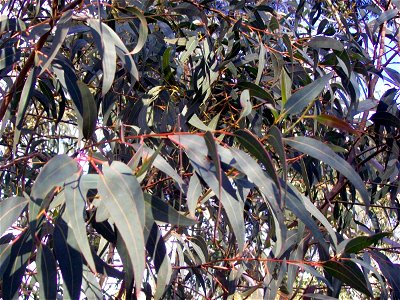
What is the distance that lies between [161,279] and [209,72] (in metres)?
0.72

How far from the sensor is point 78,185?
2.86ft

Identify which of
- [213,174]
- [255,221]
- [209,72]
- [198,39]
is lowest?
[213,174]

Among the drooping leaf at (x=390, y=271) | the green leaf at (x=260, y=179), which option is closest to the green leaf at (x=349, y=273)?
the drooping leaf at (x=390, y=271)

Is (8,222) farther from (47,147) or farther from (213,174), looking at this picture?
(47,147)

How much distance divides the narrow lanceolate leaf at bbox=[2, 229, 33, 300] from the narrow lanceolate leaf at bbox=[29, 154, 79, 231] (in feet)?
0.56

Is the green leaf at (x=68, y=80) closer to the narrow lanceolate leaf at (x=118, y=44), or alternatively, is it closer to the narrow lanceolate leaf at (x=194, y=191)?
the narrow lanceolate leaf at (x=118, y=44)

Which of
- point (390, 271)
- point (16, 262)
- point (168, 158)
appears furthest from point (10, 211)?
point (390, 271)

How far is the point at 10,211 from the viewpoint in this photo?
0.98 meters

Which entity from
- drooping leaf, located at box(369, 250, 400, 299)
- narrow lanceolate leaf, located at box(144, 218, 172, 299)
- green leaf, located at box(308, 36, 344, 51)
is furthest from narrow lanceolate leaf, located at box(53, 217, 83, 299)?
green leaf, located at box(308, 36, 344, 51)

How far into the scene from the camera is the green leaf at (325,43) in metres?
1.60

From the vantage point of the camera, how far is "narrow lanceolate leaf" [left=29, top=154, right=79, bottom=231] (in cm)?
85

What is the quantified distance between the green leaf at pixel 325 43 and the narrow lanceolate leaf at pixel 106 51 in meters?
0.65

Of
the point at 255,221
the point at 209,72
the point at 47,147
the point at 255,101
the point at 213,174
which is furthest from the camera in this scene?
the point at 47,147

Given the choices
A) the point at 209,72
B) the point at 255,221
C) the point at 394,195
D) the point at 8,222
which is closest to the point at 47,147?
the point at 255,221
